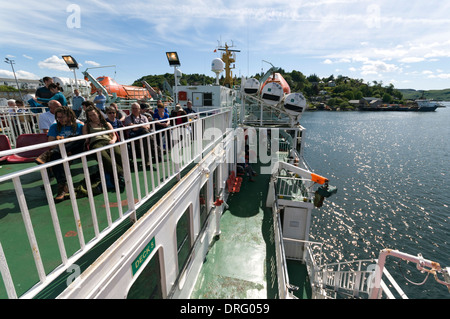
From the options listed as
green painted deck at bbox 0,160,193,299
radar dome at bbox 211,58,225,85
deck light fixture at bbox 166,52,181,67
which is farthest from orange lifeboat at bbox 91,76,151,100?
green painted deck at bbox 0,160,193,299

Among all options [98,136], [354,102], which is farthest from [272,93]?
[354,102]

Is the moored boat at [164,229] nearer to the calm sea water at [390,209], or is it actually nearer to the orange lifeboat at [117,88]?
the calm sea water at [390,209]

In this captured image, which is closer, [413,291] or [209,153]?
[209,153]

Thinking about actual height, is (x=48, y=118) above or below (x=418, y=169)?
above

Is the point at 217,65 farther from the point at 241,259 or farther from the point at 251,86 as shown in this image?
the point at 241,259

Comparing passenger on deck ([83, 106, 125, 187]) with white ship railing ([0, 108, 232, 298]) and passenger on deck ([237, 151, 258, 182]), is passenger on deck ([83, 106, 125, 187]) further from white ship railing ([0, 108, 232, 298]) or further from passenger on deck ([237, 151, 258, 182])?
passenger on deck ([237, 151, 258, 182])

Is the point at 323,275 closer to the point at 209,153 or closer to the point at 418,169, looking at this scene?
the point at 209,153

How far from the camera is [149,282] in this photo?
376 centimetres

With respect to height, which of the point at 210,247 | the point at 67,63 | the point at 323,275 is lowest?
the point at 323,275

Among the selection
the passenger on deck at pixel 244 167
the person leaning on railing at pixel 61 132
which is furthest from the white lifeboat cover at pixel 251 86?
the person leaning on railing at pixel 61 132

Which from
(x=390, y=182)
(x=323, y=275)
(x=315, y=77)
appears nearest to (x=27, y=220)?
(x=323, y=275)

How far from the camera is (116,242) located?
256cm

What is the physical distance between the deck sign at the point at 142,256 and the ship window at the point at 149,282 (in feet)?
1.69
